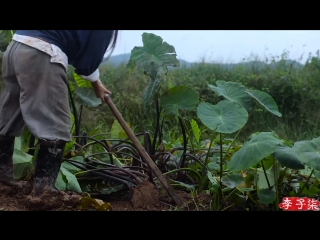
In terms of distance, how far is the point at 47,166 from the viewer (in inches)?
79.0

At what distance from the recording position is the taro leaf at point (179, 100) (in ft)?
7.85

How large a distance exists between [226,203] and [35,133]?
0.86 m

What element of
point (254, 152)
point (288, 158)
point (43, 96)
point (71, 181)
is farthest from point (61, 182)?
point (288, 158)

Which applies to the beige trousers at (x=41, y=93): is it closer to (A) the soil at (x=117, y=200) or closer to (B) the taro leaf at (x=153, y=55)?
(A) the soil at (x=117, y=200)

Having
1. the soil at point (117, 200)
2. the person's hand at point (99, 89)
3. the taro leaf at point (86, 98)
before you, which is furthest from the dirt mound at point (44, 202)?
the taro leaf at point (86, 98)

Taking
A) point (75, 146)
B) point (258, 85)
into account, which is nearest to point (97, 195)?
point (75, 146)

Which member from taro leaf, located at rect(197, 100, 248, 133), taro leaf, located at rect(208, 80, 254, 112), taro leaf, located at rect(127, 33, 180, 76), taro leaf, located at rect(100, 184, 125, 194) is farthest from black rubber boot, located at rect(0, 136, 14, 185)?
taro leaf, located at rect(208, 80, 254, 112)

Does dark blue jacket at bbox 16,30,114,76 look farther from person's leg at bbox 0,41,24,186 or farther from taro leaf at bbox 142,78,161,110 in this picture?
taro leaf at bbox 142,78,161,110

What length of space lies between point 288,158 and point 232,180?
0.84 ft

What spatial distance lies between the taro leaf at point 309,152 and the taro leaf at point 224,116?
0.27 m

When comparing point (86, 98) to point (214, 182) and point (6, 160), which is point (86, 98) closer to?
point (6, 160)

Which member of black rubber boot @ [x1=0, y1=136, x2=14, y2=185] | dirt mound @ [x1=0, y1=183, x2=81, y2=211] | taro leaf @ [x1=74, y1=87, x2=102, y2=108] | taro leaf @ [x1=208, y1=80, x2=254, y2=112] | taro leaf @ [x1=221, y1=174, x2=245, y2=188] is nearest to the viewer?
dirt mound @ [x1=0, y1=183, x2=81, y2=211]

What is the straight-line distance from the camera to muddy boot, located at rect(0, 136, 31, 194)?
2225 millimetres
